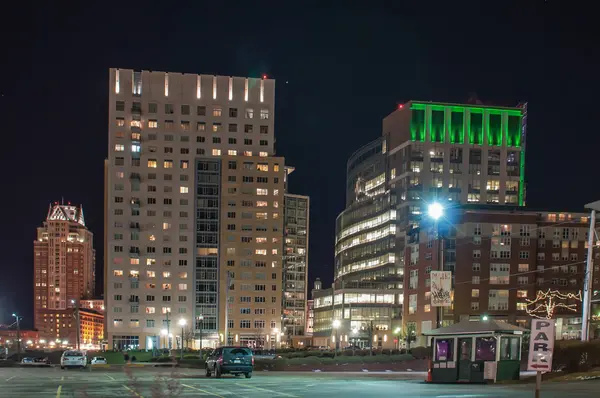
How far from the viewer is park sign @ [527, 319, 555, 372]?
43.4 ft

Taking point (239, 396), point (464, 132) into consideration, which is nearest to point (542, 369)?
point (239, 396)

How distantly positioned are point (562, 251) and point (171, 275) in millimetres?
74133

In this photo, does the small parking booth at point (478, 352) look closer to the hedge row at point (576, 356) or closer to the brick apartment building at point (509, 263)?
the hedge row at point (576, 356)

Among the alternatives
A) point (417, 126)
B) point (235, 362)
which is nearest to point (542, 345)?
point (235, 362)

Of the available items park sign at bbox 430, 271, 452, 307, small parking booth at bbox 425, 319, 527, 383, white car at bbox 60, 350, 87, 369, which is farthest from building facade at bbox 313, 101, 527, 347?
small parking booth at bbox 425, 319, 527, 383

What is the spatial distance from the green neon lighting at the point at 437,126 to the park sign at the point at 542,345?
143 metres

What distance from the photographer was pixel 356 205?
177 metres

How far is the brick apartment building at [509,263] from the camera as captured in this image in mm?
118875

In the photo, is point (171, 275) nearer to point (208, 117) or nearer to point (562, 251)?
point (208, 117)

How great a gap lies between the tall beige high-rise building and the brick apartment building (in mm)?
39791

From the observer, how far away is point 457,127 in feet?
510

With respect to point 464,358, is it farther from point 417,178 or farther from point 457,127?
point 457,127

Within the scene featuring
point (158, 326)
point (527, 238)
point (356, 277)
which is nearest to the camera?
point (527, 238)

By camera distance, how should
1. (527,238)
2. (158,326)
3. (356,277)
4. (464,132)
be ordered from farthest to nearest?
(356,277) → (464,132) → (158,326) → (527,238)
